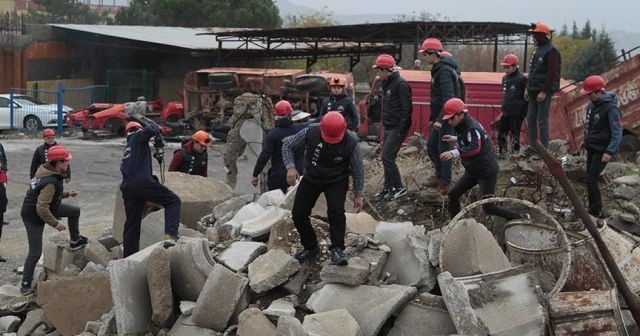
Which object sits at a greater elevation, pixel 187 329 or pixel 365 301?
pixel 365 301

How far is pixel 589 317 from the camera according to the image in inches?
220

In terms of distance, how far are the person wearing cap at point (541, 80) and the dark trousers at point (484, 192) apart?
1899mm

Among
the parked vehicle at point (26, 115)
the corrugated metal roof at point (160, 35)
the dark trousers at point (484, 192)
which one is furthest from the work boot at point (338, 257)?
the corrugated metal roof at point (160, 35)

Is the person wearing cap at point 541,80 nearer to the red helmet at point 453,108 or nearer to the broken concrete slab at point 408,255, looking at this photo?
the red helmet at point 453,108

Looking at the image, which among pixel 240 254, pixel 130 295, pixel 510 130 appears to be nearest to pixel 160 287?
pixel 130 295

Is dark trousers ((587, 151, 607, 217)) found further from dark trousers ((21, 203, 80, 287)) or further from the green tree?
the green tree

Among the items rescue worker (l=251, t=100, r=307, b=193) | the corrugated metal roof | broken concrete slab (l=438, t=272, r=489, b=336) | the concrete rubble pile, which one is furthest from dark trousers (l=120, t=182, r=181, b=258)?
the corrugated metal roof

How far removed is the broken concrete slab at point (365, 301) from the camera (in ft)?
19.4

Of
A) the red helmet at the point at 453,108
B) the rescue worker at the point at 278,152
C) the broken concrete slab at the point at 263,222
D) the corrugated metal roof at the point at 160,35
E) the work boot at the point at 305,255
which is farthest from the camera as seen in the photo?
the corrugated metal roof at the point at 160,35

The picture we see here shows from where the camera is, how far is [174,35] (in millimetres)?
34188

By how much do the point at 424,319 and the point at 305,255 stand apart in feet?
4.45

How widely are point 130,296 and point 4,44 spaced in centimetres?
2461

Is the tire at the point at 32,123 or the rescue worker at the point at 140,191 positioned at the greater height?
the rescue worker at the point at 140,191

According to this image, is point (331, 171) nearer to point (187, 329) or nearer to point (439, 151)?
point (187, 329)
